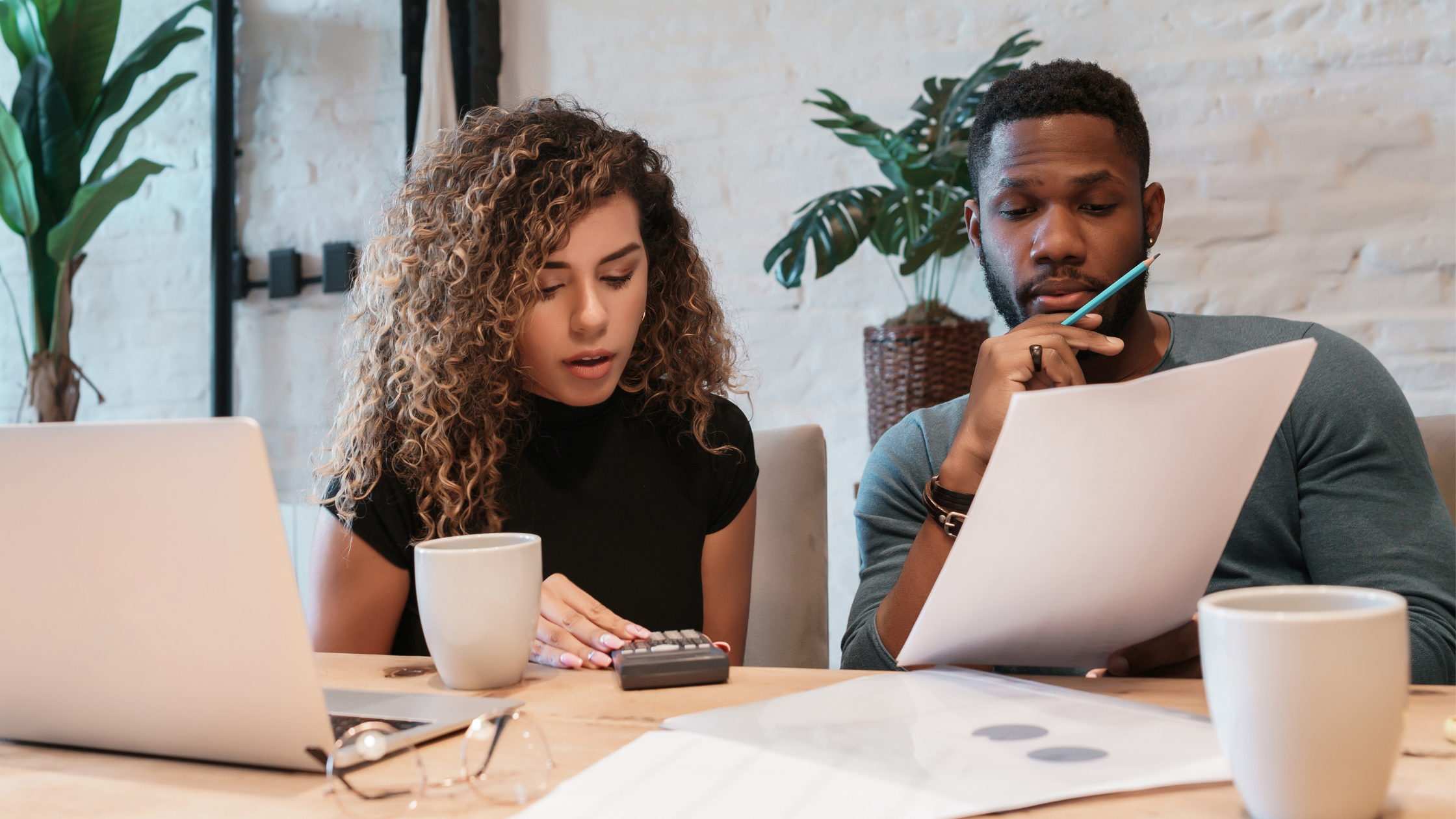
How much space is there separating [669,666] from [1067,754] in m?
0.29

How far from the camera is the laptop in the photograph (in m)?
0.55

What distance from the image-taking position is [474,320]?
3.89ft

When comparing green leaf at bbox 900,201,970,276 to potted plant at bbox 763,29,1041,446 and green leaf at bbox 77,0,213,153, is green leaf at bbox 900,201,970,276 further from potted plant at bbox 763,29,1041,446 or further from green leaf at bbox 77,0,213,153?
green leaf at bbox 77,0,213,153

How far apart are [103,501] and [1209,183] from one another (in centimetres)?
196

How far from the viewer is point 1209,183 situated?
2.04 metres

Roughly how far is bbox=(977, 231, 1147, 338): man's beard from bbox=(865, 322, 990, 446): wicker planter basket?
24.0 inches

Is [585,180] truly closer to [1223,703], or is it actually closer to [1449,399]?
[1223,703]

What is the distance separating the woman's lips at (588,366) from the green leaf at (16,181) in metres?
1.60

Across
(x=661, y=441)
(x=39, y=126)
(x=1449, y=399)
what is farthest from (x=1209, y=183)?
(x=39, y=126)

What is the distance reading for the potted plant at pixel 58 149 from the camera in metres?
2.17

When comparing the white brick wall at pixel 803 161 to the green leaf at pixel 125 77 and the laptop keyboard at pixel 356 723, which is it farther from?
the laptop keyboard at pixel 356 723

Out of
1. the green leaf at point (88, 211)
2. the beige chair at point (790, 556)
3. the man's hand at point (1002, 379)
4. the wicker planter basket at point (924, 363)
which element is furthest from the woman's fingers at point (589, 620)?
the green leaf at point (88, 211)

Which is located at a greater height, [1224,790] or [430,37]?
[430,37]

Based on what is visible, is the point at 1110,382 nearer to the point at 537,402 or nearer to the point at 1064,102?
the point at 1064,102
